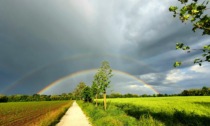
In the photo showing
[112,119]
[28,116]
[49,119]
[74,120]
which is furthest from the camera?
[28,116]

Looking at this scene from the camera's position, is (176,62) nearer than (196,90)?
Yes

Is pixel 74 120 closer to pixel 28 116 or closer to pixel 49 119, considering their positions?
pixel 49 119

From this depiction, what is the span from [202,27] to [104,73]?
32.6 metres

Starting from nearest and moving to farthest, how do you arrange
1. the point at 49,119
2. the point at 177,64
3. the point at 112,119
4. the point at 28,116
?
the point at 177,64, the point at 112,119, the point at 49,119, the point at 28,116

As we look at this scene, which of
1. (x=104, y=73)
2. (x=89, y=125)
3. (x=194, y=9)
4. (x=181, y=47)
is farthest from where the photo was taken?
(x=104, y=73)

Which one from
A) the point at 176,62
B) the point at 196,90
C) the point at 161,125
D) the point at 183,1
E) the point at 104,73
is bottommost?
the point at 161,125

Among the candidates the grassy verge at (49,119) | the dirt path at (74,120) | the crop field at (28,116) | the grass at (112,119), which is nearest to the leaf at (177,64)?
the grass at (112,119)

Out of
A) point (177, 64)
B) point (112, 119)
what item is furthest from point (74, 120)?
point (177, 64)

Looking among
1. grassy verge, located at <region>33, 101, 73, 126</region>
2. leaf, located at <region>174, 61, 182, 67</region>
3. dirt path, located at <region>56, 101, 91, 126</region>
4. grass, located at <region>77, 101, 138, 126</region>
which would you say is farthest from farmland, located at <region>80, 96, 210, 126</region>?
leaf, located at <region>174, 61, 182, 67</region>

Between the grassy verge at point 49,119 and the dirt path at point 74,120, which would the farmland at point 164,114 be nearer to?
the dirt path at point 74,120

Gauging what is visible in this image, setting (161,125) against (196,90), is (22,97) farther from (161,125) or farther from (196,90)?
(161,125)

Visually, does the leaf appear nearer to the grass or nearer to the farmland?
the farmland

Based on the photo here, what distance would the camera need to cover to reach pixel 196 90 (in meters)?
110

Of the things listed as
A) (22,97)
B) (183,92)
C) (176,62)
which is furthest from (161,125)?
(22,97)
